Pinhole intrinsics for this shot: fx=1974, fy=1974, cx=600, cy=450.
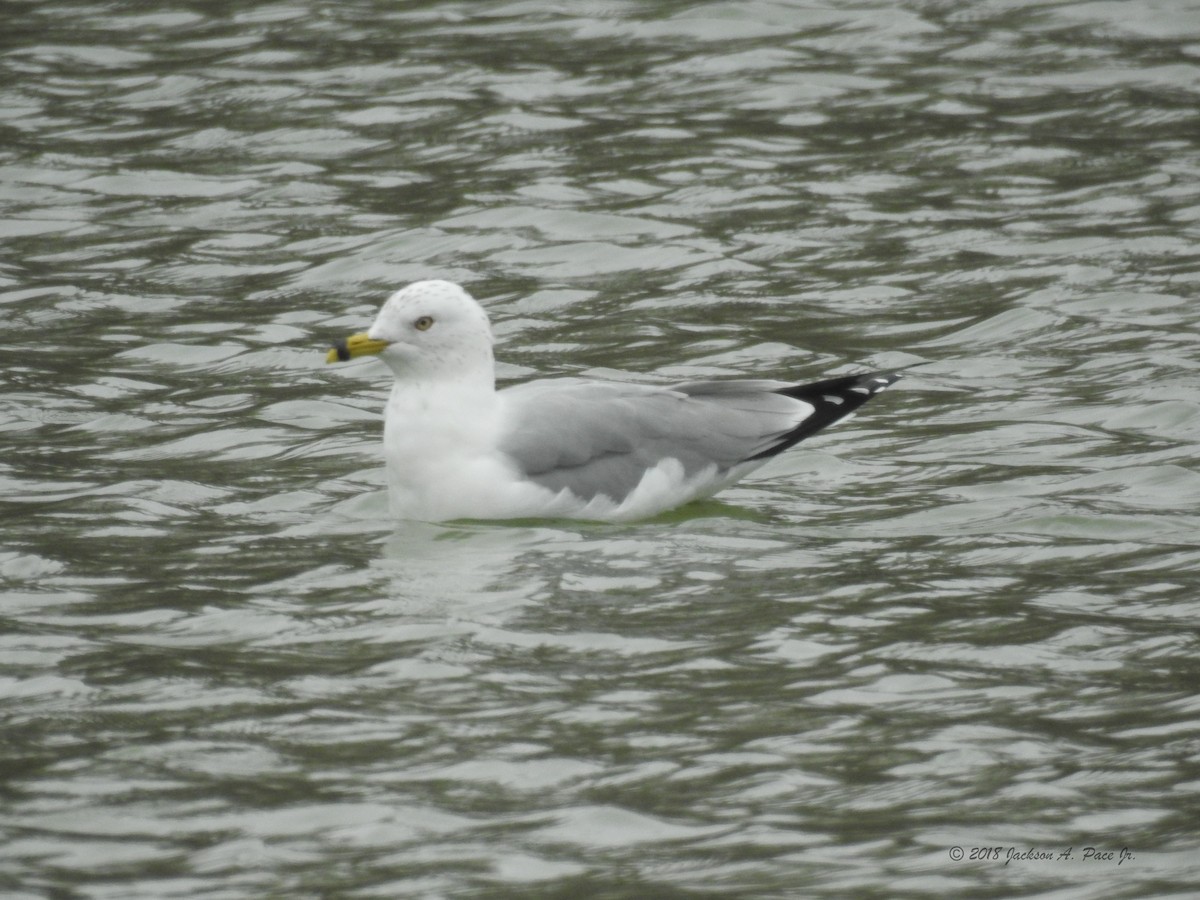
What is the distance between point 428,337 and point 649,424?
1.06 metres

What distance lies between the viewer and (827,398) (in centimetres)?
922

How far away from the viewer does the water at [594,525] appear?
18.4 ft

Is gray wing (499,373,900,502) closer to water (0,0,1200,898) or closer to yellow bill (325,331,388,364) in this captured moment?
water (0,0,1200,898)

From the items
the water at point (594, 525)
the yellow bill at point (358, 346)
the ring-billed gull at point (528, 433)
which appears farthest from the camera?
the yellow bill at point (358, 346)

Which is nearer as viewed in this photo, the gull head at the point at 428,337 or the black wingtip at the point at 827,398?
the gull head at the point at 428,337

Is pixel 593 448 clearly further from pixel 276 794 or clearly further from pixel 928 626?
pixel 276 794

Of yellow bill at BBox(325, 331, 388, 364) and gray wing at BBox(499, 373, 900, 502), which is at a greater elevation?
yellow bill at BBox(325, 331, 388, 364)

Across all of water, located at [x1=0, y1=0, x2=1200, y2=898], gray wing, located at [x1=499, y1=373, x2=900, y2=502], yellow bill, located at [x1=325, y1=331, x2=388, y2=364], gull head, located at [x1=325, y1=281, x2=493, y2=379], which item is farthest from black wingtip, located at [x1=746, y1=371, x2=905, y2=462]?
yellow bill, located at [x1=325, y1=331, x2=388, y2=364]

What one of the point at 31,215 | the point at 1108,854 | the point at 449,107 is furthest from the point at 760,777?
the point at 449,107

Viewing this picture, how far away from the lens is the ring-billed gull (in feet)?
28.0

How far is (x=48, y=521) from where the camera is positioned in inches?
338

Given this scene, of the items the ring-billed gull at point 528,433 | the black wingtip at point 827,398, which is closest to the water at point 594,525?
the ring-billed gull at point 528,433

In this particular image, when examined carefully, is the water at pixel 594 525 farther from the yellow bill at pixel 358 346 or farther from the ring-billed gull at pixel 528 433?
the yellow bill at pixel 358 346

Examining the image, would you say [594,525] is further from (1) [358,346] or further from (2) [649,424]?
(1) [358,346]
